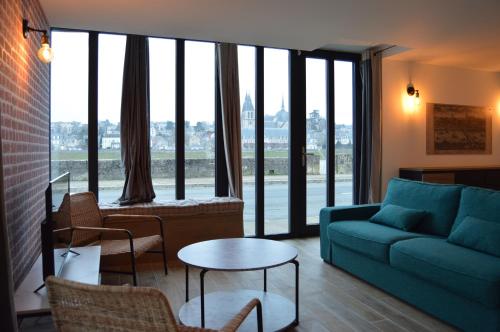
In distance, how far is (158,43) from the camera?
455 centimetres

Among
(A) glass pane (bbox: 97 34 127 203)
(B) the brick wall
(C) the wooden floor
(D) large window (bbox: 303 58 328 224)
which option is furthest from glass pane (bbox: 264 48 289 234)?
(B) the brick wall

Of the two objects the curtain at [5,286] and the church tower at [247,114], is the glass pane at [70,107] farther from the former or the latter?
the curtain at [5,286]

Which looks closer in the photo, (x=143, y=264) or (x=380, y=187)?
(x=143, y=264)

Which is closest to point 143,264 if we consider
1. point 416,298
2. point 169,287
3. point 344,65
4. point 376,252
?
point 169,287

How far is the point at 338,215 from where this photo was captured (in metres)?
4.03

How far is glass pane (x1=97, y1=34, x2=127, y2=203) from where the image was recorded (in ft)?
14.4

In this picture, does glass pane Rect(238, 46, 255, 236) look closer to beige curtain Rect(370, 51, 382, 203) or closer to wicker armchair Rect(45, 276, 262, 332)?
beige curtain Rect(370, 51, 382, 203)

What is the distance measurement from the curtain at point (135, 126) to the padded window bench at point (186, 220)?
211 mm

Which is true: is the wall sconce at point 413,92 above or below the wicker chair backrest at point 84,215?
above

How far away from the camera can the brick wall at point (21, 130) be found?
6.97 ft

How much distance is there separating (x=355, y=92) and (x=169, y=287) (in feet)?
12.3

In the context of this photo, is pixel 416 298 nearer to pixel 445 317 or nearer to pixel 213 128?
pixel 445 317

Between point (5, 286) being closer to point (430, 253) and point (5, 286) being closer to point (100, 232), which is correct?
point (100, 232)

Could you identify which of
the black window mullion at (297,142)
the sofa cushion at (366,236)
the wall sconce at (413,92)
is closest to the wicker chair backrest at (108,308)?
the sofa cushion at (366,236)
